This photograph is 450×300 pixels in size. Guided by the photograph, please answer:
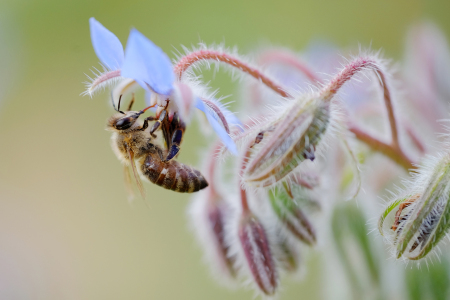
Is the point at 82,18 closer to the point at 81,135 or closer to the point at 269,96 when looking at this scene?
the point at 81,135

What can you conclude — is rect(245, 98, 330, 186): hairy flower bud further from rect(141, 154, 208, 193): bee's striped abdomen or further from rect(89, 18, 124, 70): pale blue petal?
rect(89, 18, 124, 70): pale blue petal

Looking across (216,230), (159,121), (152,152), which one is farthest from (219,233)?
(159,121)

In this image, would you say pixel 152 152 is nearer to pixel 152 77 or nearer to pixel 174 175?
pixel 174 175

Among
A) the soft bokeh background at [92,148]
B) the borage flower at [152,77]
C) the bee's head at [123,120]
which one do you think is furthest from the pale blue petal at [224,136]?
the soft bokeh background at [92,148]

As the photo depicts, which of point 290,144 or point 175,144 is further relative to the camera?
point 175,144

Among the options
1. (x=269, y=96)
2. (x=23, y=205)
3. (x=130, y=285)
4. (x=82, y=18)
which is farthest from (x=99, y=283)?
(x=269, y=96)
